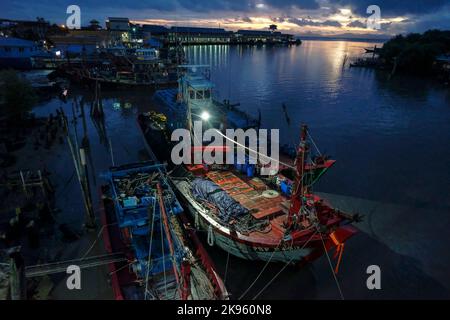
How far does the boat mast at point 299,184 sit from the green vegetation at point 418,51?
86107mm

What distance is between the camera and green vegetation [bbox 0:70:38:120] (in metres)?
29.7

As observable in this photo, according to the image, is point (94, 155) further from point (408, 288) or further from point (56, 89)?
point (56, 89)

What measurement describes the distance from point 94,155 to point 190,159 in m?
12.4

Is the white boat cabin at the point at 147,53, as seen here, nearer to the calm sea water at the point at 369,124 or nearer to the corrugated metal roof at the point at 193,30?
the calm sea water at the point at 369,124

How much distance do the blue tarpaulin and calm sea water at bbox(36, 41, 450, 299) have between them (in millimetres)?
2573

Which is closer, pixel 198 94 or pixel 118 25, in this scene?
pixel 198 94

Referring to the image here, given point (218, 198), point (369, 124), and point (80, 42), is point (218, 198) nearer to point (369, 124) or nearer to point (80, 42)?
point (369, 124)

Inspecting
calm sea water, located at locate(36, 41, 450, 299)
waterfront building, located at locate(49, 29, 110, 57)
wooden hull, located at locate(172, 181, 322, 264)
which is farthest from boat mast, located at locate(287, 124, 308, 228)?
waterfront building, located at locate(49, 29, 110, 57)

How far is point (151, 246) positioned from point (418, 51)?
92072 mm

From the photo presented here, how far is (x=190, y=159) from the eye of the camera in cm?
1886

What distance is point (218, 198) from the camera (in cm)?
1484

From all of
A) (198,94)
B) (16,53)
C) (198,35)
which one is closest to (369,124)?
(198,94)

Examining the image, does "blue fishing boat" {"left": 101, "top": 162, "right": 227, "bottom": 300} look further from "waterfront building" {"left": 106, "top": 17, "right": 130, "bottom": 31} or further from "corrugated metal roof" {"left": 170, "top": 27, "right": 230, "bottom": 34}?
"corrugated metal roof" {"left": 170, "top": 27, "right": 230, "bottom": 34}

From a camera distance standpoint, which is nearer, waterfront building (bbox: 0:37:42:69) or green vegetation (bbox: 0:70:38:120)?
green vegetation (bbox: 0:70:38:120)
